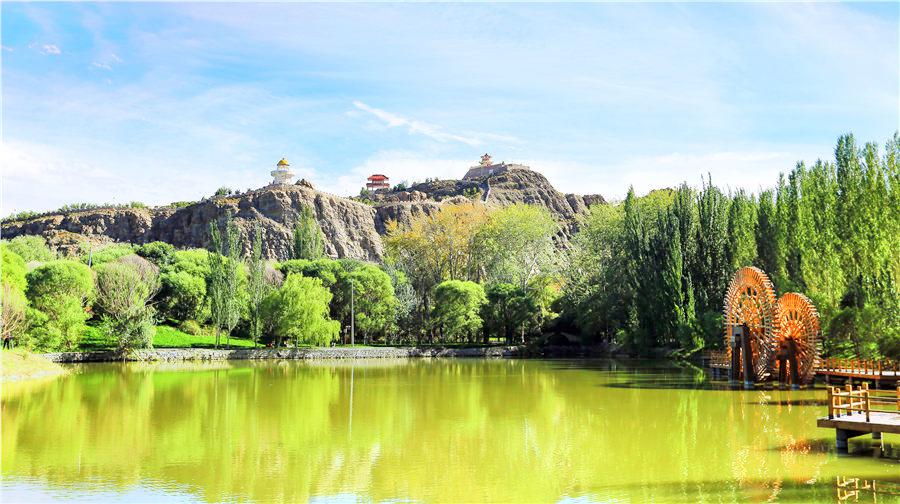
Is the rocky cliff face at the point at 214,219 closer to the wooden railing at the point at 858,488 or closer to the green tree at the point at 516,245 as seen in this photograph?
the green tree at the point at 516,245

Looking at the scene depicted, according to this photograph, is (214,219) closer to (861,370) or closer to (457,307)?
(457,307)

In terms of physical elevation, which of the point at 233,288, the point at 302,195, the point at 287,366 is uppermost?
the point at 302,195

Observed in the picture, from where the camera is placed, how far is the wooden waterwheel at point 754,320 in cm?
2748

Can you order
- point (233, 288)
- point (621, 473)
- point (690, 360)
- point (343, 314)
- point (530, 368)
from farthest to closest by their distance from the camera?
point (343, 314)
point (233, 288)
point (690, 360)
point (530, 368)
point (621, 473)

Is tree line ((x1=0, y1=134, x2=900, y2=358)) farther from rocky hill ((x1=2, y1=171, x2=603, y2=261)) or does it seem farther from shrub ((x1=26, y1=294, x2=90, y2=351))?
rocky hill ((x1=2, y1=171, x2=603, y2=261))

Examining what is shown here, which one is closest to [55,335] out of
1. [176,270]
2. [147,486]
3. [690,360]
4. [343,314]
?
[176,270]

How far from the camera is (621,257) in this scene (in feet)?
169

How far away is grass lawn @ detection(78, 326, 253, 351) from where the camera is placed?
46.5 m

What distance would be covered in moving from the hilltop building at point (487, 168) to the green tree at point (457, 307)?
→ 7394 centimetres

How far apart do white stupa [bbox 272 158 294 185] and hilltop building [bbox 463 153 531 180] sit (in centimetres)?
3800

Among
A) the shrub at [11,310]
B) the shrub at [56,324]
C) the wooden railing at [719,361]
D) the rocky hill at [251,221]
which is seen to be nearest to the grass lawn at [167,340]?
the shrub at [56,324]

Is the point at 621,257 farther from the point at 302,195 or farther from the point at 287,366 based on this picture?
the point at 302,195

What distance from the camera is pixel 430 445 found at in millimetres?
15992

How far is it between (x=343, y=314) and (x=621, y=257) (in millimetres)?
21416
